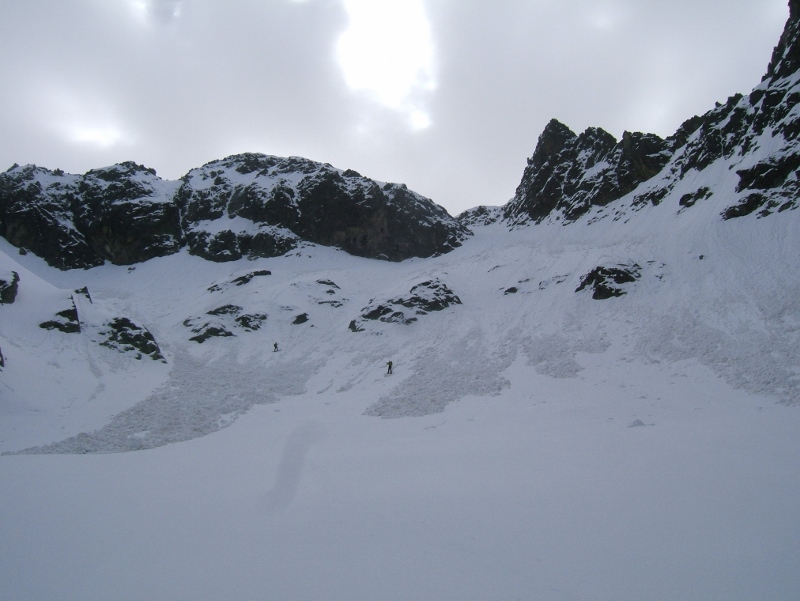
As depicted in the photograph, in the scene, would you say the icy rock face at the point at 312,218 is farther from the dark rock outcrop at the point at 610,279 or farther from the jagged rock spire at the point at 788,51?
the jagged rock spire at the point at 788,51

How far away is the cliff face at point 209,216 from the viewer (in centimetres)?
6588

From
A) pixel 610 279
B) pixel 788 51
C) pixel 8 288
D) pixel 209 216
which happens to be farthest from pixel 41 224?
pixel 788 51

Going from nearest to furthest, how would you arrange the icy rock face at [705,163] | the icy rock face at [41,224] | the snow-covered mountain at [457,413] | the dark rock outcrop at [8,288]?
1. the snow-covered mountain at [457,413]
2. the dark rock outcrop at [8,288]
3. the icy rock face at [705,163]
4. the icy rock face at [41,224]

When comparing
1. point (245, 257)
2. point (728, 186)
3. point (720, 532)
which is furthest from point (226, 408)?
point (245, 257)

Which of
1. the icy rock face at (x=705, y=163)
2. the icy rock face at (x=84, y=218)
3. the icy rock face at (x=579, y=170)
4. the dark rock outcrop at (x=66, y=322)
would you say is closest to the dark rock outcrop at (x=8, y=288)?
the dark rock outcrop at (x=66, y=322)

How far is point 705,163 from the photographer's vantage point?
4284 centimetres

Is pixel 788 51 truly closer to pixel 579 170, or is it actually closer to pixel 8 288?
pixel 579 170

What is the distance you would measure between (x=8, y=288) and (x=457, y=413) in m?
28.8

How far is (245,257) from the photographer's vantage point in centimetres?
6594

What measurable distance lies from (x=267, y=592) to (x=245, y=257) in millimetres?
66046

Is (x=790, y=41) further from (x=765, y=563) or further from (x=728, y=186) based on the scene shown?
(x=765, y=563)

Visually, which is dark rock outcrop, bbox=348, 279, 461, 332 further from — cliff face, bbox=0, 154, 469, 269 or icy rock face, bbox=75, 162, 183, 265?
icy rock face, bbox=75, 162, 183, 265

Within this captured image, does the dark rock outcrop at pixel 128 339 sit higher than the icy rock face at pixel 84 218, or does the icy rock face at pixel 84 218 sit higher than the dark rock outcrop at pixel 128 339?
the icy rock face at pixel 84 218

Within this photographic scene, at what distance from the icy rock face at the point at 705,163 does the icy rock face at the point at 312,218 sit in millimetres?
20460
